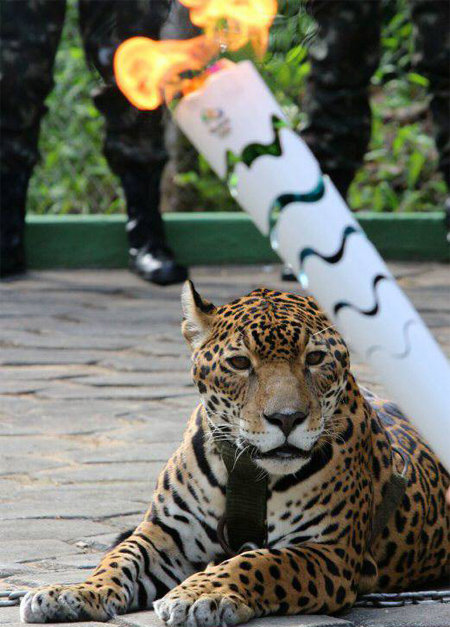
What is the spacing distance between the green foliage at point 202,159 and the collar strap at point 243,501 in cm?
743

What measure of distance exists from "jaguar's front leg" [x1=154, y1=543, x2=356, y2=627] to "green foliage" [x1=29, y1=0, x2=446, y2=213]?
7526mm

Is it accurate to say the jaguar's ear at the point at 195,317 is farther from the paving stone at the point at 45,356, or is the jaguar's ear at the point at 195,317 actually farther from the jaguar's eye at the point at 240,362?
the paving stone at the point at 45,356

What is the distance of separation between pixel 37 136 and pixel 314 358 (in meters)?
5.47

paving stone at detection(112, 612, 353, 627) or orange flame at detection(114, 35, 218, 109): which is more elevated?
orange flame at detection(114, 35, 218, 109)

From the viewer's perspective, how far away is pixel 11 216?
26.6ft

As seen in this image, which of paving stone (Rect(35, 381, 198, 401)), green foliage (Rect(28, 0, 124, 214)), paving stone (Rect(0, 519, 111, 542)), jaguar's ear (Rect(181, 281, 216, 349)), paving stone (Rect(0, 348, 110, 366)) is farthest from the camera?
green foliage (Rect(28, 0, 124, 214))

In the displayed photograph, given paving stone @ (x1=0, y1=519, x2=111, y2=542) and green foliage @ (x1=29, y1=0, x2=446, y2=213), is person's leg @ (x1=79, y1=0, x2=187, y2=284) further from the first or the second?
paving stone @ (x1=0, y1=519, x2=111, y2=542)

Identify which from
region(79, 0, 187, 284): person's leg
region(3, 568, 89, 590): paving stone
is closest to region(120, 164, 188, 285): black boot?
region(79, 0, 187, 284): person's leg

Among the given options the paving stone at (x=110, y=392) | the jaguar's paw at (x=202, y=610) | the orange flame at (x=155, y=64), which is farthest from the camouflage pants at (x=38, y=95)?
the orange flame at (x=155, y=64)

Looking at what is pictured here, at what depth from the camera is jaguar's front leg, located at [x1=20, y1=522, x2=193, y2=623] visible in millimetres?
2764

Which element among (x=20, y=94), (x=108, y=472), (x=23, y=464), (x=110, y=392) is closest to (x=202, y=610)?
(x=108, y=472)

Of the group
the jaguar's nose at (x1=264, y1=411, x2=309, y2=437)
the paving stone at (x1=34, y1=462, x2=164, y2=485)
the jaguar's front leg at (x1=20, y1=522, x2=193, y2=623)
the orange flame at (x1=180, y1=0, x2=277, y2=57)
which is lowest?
the paving stone at (x1=34, y1=462, x2=164, y2=485)

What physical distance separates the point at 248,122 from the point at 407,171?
10.5 meters

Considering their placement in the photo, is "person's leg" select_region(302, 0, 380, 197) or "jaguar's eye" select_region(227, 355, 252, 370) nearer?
"jaguar's eye" select_region(227, 355, 252, 370)
